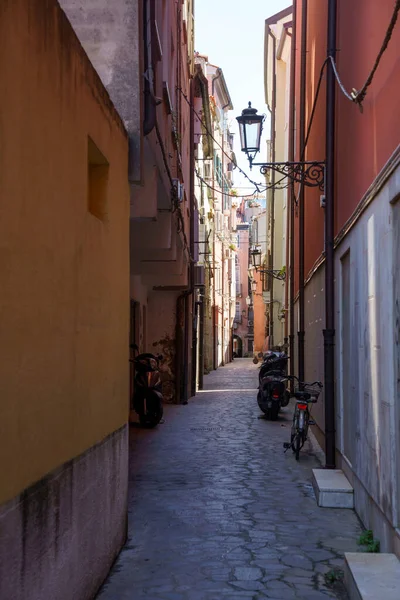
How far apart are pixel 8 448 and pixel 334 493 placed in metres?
5.05

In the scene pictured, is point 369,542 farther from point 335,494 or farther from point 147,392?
point 147,392

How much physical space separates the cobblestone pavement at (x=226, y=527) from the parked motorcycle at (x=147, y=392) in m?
1.38

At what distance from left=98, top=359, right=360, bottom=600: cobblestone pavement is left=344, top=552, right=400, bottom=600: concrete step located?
0.94 feet

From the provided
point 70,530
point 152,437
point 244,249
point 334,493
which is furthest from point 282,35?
point 244,249

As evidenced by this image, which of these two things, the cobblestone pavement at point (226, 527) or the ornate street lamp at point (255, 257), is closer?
the cobblestone pavement at point (226, 527)

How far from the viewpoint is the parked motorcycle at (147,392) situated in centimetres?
1339

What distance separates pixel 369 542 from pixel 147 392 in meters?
7.88

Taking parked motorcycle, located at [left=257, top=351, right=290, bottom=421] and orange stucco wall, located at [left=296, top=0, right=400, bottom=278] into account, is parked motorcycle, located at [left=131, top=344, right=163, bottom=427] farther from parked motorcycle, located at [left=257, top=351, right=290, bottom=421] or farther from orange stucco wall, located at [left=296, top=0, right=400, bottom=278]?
orange stucco wall, located at [left=296, top=0, right=400, bottom=278]

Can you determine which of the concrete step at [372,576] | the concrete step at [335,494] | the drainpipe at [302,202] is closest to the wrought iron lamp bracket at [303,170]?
the drainpipe at [302,202]

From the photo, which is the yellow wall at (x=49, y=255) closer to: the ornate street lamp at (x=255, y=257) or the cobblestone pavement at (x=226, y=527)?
the cobblestone pavement at (x=226, y=527)

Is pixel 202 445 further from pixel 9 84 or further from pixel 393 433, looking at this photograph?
pixel 9 84

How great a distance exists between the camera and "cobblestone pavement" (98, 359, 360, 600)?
5.14m

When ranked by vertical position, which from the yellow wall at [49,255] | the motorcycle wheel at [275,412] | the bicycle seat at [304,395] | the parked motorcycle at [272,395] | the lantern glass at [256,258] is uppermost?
the lantern glass at [256,258]

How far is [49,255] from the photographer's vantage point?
378cm
